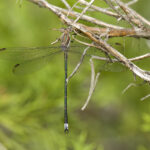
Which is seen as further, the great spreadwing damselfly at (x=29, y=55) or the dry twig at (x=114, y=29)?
the great spreadwing damselfly at (x=29, y=55)

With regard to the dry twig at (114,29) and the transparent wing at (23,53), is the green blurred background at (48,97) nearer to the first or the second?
the transparent wing at (23,53)

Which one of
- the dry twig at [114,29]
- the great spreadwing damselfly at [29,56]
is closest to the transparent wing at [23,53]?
the great spreadwing damselfly at [29,56]

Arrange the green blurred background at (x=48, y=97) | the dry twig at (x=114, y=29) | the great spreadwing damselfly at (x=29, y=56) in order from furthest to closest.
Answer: the green blurred background at (x=48, y=97)
the great spreadwing damselfly at (x=29, y=56)
the dry twig at (x=114, y=29)

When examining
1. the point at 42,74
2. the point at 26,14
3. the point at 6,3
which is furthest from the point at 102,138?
the point at 6,3

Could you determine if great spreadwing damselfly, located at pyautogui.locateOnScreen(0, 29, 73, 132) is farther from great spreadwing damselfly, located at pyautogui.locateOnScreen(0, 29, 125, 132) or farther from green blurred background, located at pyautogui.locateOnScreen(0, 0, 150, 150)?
green blurred background, located at pyautogui.locateOnScreen(0, 0, 150, 150)

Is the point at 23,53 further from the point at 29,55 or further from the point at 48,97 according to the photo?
the point at 48,97

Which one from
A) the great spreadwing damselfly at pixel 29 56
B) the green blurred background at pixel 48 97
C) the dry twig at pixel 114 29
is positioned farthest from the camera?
the green blurred background at pixel 48 97

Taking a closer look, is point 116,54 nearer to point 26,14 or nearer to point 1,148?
point 1,148

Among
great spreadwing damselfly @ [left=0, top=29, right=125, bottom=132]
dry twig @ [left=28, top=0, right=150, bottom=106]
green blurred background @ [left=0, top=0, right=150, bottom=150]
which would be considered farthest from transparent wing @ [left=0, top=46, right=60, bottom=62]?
dry twig @ [left=28, top=0, right=150, bottom=106]
